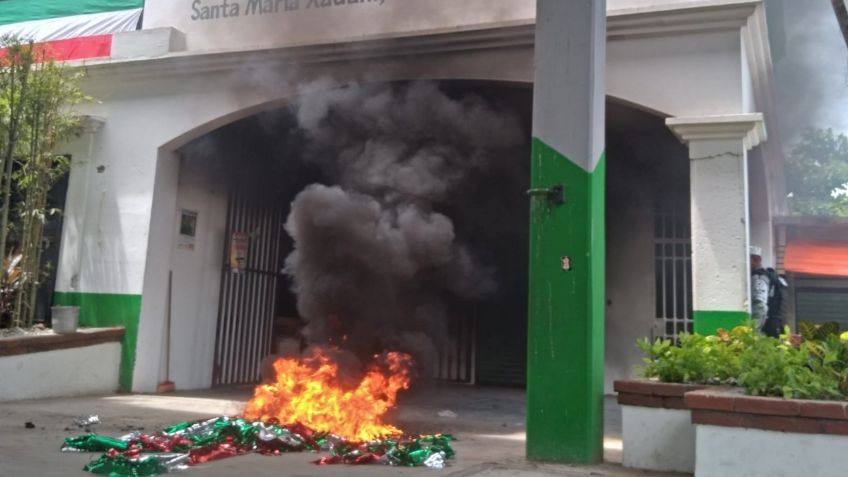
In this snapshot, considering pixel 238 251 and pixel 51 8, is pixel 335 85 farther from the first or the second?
pixel 51 8

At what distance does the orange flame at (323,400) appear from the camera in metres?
5.65

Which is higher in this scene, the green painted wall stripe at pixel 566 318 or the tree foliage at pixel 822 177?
the tree foliage at pixel 822 177

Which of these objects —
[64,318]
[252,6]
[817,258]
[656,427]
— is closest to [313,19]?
[252,6]

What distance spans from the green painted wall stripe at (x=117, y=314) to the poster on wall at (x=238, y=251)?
176cm

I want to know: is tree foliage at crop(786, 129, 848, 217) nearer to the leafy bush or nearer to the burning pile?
the leafy bush

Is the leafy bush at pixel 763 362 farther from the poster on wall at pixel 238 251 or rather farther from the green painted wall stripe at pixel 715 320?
the poster on wall at pixel 238 251

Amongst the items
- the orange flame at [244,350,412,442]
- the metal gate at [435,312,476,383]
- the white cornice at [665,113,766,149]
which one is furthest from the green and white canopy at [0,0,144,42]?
the white cornice at [665,113,766,149]

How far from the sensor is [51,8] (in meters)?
10.2

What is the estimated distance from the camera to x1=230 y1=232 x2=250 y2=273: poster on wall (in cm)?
1006

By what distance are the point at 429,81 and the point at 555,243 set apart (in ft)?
11.2

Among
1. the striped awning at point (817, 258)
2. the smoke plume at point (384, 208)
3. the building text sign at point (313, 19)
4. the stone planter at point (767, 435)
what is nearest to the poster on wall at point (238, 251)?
the smoke plume at point (384, 208)

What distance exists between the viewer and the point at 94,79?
360 inches

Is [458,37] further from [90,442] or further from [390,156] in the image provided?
[90,442]

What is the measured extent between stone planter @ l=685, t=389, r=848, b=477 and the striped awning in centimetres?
1081
